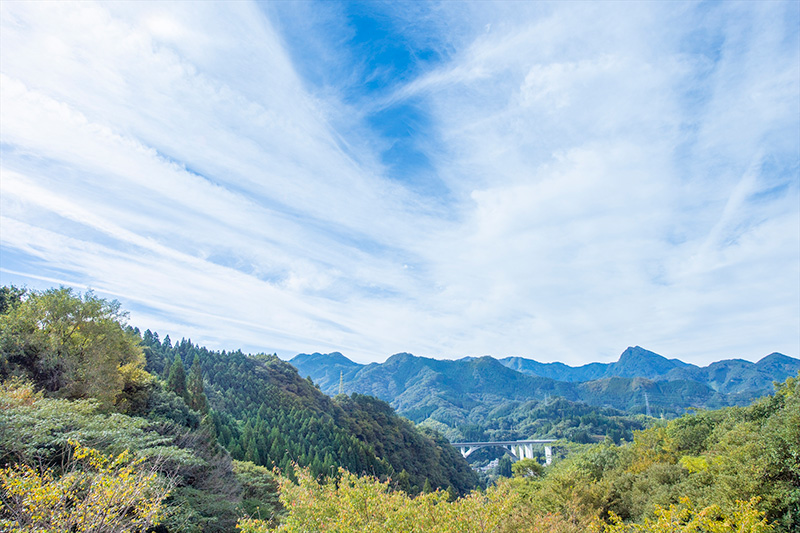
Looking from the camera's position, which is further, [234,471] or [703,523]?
[234,471]

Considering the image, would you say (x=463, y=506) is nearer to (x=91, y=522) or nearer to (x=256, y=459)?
(x=91, y=522)

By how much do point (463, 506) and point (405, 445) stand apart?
81925mm

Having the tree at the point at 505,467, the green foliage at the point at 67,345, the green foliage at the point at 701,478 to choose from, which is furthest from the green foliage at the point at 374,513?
the tree at the point at 505,467

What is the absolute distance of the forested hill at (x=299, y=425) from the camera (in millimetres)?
50969

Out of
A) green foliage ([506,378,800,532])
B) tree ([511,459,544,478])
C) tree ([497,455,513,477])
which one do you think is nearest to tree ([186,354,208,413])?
green foliage ([506,378,800,532])

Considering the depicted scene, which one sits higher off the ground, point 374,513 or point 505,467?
point 374,513

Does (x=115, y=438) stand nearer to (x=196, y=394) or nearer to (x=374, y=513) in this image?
(x=374, y=513)

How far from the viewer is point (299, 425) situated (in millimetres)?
67000

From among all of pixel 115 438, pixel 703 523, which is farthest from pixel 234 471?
pixel 703 523

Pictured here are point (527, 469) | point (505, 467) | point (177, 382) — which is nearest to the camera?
point (177, 382)

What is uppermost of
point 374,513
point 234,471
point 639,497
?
point 374,513

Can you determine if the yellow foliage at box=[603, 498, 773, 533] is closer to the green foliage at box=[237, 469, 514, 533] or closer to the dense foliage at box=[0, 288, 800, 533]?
the dense foliage at box=[0, 288, 800, 533]

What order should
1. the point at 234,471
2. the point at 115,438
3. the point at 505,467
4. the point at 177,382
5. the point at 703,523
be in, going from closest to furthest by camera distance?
the point at 703,523, the point at 115,438, the point at 234,471, the point at 177,382, the point at 505,467

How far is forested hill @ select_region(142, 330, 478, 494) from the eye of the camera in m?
51.0
